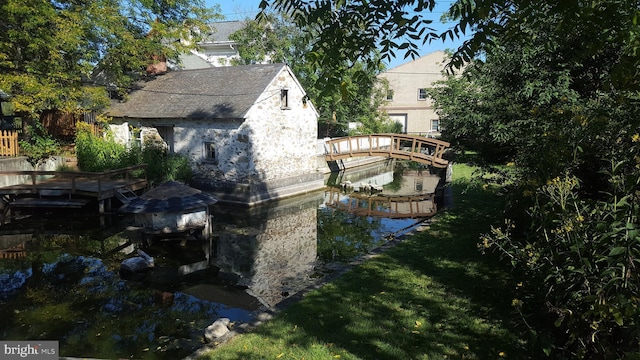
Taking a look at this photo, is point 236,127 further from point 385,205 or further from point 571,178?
point 571,178

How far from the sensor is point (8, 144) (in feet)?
62.3

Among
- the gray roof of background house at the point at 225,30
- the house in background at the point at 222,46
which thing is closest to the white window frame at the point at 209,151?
the house in background at the point at 222,46

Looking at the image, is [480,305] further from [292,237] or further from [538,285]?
[292,237]

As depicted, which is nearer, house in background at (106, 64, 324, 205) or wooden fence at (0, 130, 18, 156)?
wooden fence at (0, 130, 18, 156)

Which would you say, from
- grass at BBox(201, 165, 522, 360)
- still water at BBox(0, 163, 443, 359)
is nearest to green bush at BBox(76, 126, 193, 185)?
still water at BBox(0, 163, 443, 359)

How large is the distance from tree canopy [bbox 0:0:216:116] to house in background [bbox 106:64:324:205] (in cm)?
200

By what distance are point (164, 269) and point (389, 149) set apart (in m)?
17.9

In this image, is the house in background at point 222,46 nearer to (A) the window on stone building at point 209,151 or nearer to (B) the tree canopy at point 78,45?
(B) the tree canopy at point 78,45

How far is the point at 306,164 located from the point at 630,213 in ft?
64.2

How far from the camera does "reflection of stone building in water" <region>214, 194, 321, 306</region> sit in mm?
10009

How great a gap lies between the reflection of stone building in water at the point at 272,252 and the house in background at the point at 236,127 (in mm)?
2942

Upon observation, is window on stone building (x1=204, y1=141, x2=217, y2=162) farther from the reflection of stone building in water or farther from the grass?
the grass

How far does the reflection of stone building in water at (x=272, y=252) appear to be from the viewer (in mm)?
10009

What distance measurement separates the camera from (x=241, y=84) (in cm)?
2086
